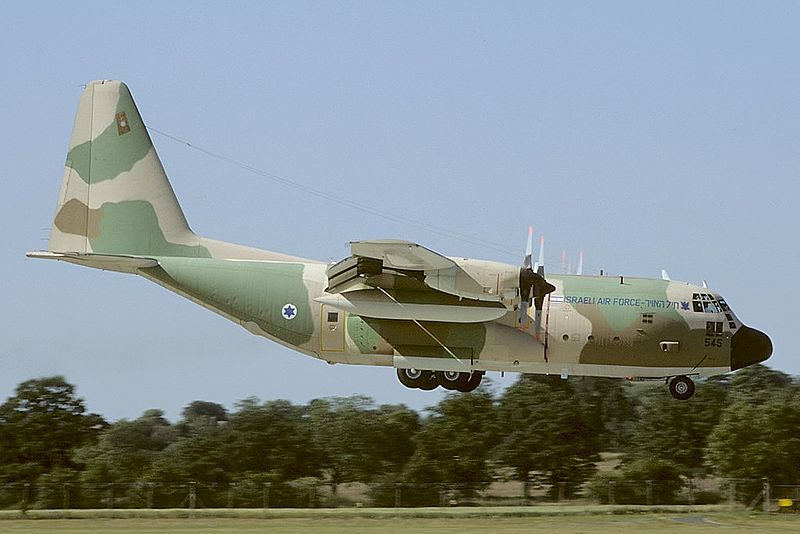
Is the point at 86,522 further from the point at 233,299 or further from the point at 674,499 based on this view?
the point at 674,499

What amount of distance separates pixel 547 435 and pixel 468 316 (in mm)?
23958

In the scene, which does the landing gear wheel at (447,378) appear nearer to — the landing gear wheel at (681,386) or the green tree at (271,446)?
the landing gear wheel at (681,386)

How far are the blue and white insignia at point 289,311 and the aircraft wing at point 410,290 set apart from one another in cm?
101

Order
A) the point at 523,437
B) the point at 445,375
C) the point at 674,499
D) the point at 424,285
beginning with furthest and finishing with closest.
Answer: the point at 523,437 → the point at 674,499 → the point at 445,375 → the point at 424,285

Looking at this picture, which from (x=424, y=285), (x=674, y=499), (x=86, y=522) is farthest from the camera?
(x=674, y=499)

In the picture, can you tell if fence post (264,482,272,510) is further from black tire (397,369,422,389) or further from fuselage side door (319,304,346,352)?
fuselage side door (319,304,346,352)

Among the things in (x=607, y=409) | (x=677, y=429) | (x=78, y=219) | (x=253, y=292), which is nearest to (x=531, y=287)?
(x=253, y=292)

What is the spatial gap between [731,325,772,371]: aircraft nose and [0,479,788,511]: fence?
12.7 m

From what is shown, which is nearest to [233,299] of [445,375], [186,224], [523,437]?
[186,224]

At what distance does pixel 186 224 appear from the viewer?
1478 inches

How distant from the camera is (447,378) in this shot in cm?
3603

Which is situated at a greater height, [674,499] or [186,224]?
[186,224]

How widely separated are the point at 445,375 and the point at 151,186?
10.5 meters

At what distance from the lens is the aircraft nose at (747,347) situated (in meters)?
34.5
